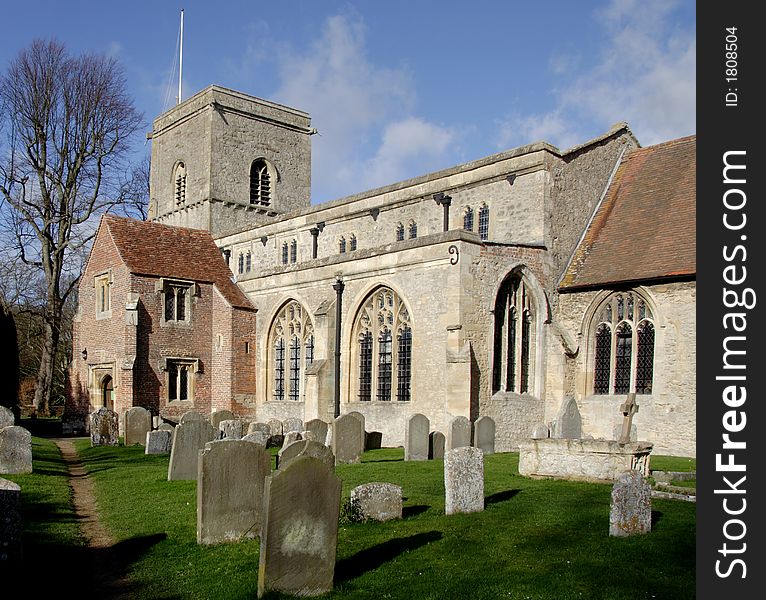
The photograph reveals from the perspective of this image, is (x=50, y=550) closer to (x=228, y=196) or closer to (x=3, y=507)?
(x=3, y=507)

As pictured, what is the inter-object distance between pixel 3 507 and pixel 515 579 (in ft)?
17.2

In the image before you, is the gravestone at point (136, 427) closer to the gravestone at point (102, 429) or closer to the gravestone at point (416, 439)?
the gravestone at point (102, 429)

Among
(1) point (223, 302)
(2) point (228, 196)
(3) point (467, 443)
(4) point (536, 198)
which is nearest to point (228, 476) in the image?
(3) point (467, 443)

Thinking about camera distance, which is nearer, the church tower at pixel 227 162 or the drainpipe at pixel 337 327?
the drainpipe at pixel 337 327

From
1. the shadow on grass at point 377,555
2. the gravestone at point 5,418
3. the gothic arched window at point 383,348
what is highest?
the gothic arched window at point 383,348

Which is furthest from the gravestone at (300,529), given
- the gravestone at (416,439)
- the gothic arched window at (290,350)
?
the gothic arched window at (290,350)

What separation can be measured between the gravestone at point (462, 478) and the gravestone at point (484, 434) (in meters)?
7.77

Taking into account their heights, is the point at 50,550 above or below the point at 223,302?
below

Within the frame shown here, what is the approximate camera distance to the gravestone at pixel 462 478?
36.4ft

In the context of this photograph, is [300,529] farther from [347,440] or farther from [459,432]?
[459,432]

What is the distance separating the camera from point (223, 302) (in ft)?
96.8

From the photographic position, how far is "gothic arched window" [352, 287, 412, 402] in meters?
23.2

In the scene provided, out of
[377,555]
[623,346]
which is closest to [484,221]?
[623,346]

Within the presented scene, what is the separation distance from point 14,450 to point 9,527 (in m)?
7.39
